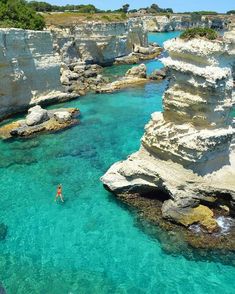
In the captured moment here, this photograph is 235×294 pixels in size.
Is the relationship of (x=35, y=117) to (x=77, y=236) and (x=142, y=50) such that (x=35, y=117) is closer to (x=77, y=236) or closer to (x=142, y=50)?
(x=77, y=236)


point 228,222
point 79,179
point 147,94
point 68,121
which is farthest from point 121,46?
point 228,222

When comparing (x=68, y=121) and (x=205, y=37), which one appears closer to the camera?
(x=205, y=37)

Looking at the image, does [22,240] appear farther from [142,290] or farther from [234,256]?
[234,256]

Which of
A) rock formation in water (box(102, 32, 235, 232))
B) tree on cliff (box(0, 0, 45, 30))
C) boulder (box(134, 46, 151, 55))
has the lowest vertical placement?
boulder (box(134, 46, 151, 55))

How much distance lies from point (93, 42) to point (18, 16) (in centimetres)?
1732

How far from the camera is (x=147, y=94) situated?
161ft

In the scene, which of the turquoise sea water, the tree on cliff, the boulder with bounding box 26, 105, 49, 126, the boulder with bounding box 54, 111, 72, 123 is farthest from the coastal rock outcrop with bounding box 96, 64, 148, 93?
the turquoise sea water

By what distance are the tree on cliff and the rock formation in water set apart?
3193cm

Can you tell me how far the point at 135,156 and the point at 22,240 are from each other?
8580mm

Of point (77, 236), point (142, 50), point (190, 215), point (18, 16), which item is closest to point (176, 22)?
point (142, 50)

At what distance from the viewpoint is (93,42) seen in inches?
2621

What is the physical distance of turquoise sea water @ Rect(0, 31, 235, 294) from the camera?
17.6m

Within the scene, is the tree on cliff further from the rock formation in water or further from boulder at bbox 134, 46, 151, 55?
the rock formation in water

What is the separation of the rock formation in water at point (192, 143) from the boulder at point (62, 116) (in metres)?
14.4
